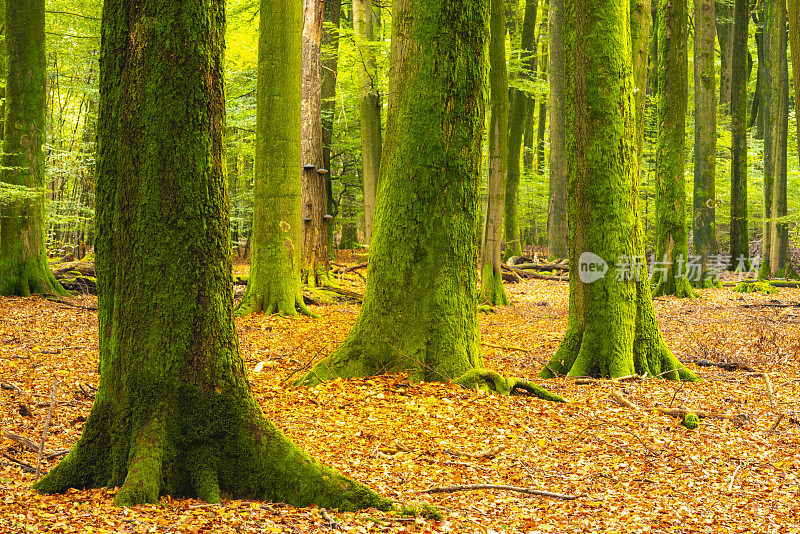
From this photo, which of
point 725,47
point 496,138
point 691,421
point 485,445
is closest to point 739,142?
point 496,138

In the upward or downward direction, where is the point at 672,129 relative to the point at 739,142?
downward

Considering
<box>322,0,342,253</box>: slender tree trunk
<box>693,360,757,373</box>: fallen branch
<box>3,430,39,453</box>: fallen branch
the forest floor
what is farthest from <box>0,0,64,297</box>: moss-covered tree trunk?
<box>693,360,757,373</box>: fallen branch

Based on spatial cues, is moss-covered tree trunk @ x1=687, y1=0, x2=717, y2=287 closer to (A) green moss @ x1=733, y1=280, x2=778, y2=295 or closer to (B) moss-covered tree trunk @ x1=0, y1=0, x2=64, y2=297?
(A) green moss @ x1=733, y1=280, x2=778, y2=295

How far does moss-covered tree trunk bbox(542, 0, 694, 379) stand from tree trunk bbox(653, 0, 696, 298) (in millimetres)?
6532

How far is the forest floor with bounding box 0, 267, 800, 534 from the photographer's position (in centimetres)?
301

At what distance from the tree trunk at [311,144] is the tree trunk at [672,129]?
6.72 m

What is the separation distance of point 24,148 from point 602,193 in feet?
31.2

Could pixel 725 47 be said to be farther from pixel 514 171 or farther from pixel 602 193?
pixel 602 193

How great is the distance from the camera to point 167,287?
3125 mm

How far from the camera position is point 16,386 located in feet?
17.7

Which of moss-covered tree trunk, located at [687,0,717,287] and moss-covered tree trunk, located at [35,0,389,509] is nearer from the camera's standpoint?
moss-covered tree trunk, located at [35,0,389,509]

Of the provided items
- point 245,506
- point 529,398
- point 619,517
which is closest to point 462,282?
point 529,398

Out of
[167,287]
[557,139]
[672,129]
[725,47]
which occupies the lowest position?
[167,287]

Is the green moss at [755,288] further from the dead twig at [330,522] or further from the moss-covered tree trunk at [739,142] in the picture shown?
the dead twig at [330,522]
